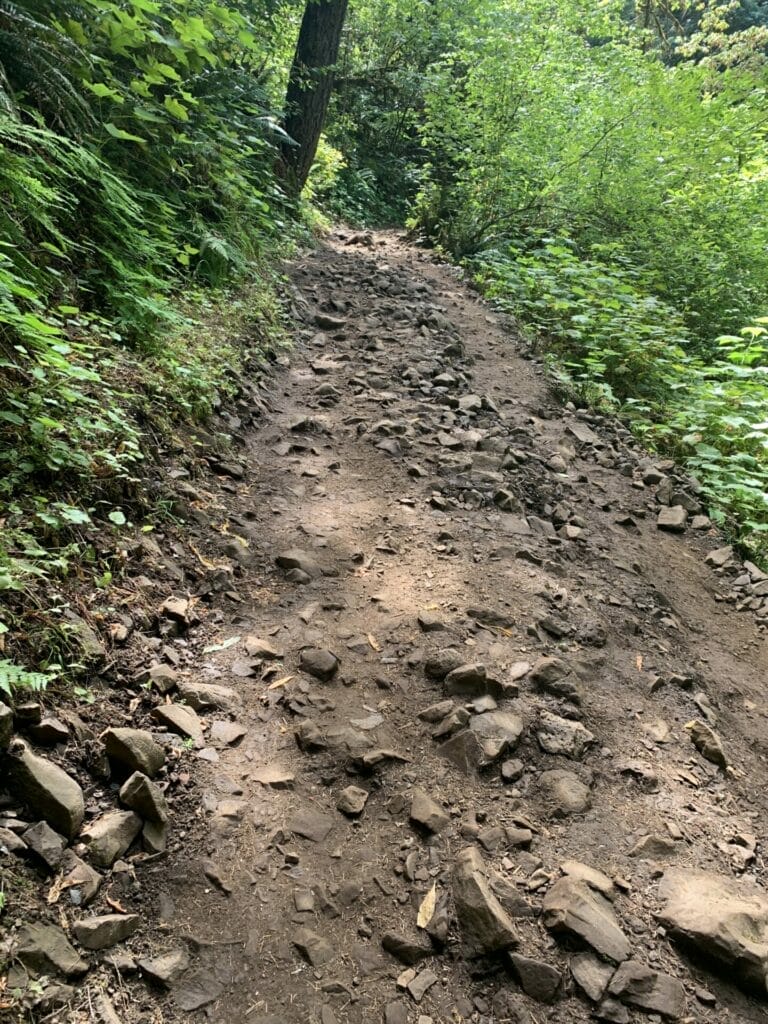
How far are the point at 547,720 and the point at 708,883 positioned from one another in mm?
795

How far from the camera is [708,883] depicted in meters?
2.16

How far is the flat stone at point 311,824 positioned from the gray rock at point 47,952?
0.78 m

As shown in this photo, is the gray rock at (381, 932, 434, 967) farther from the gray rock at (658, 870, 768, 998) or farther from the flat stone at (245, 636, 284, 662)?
the flat stone at (245, 636, 284, 662)

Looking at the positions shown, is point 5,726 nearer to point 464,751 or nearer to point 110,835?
point 110,835

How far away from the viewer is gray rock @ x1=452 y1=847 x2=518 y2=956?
6.20ft

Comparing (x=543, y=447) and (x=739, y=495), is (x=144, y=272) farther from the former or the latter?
(x=739, y=495)

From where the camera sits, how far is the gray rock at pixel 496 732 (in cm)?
250

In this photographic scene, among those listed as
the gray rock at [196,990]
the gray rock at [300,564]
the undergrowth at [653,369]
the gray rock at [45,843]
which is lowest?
the gray rock at [196,990]

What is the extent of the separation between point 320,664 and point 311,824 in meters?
0.77

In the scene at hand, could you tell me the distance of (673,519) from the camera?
5059 mm

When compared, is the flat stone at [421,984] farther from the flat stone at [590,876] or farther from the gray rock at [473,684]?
the gray rock at [473,684]

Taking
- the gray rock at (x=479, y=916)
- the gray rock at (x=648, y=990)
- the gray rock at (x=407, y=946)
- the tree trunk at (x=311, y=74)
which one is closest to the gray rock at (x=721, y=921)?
the gray rock at (x=648, y=990)

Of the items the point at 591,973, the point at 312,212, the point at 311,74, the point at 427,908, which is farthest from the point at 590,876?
the point at 312,212

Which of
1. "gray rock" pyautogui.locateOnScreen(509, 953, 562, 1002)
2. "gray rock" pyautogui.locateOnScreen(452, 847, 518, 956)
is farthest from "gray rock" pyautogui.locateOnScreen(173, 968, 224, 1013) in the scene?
"gray rock" pyautogui.locateOnScreen(509, 953, 562, 1002)
